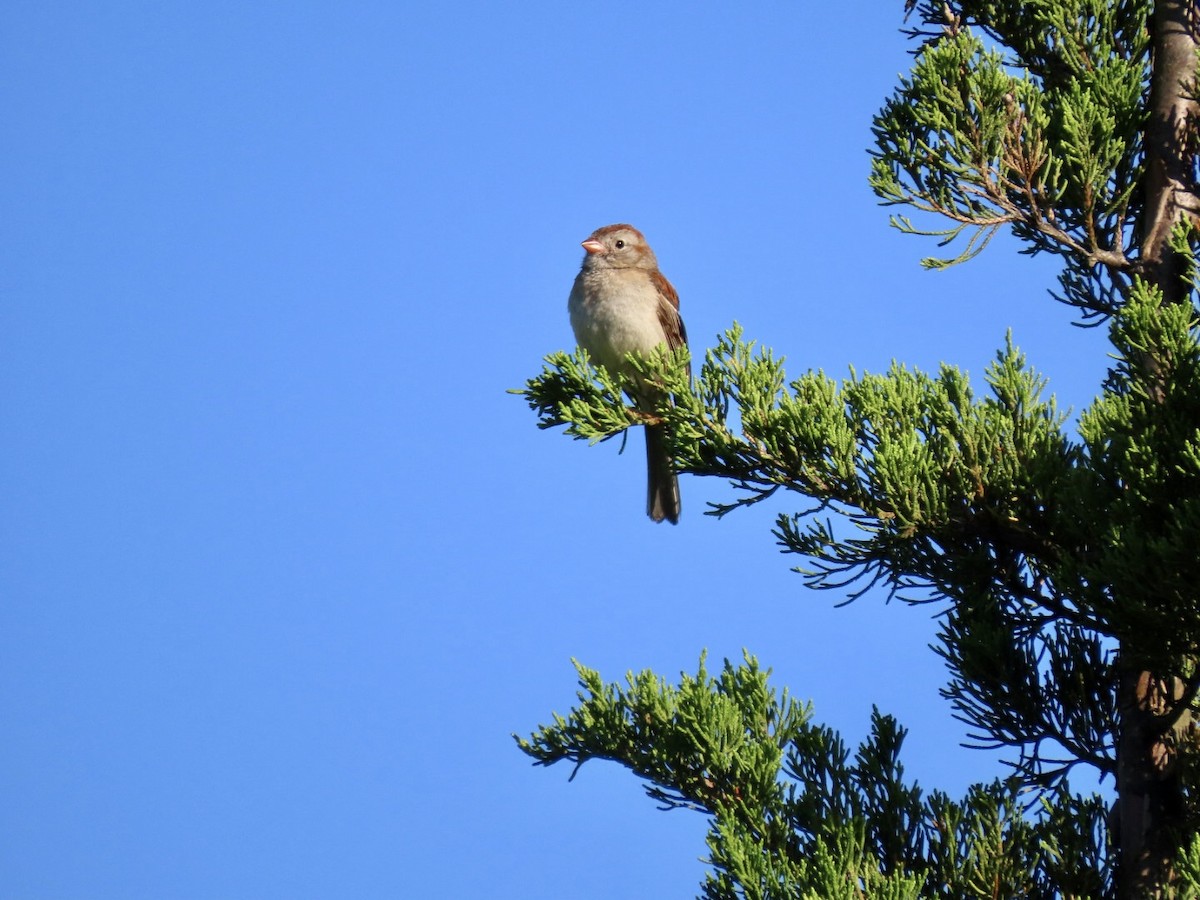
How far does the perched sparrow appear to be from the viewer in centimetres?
599

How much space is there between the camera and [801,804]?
11.7 feet

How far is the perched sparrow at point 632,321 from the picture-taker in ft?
19.6

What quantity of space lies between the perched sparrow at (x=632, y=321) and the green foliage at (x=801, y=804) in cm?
222

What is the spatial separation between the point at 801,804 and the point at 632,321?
123 inches

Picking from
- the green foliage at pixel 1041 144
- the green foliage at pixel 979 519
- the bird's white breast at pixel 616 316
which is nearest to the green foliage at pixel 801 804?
the green foliage at pixel 979 519

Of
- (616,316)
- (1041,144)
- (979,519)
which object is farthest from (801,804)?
(616,316)

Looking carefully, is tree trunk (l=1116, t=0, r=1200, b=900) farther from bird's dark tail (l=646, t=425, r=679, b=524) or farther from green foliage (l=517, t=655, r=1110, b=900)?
bird's dark tail (l=646, t=425, r=679, b=524)

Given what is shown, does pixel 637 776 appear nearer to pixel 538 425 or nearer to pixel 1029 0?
pixel 538 425

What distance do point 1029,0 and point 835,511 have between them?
1.90m

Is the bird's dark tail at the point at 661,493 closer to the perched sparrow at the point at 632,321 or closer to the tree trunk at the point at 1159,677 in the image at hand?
the perched sparrow at the point at 632,321

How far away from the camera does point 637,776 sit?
378 cm

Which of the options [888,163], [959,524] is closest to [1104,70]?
[888,163]

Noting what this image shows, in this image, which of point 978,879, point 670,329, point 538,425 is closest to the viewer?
point 978,879

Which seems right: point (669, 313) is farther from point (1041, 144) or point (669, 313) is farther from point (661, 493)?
point (1041, 144)
